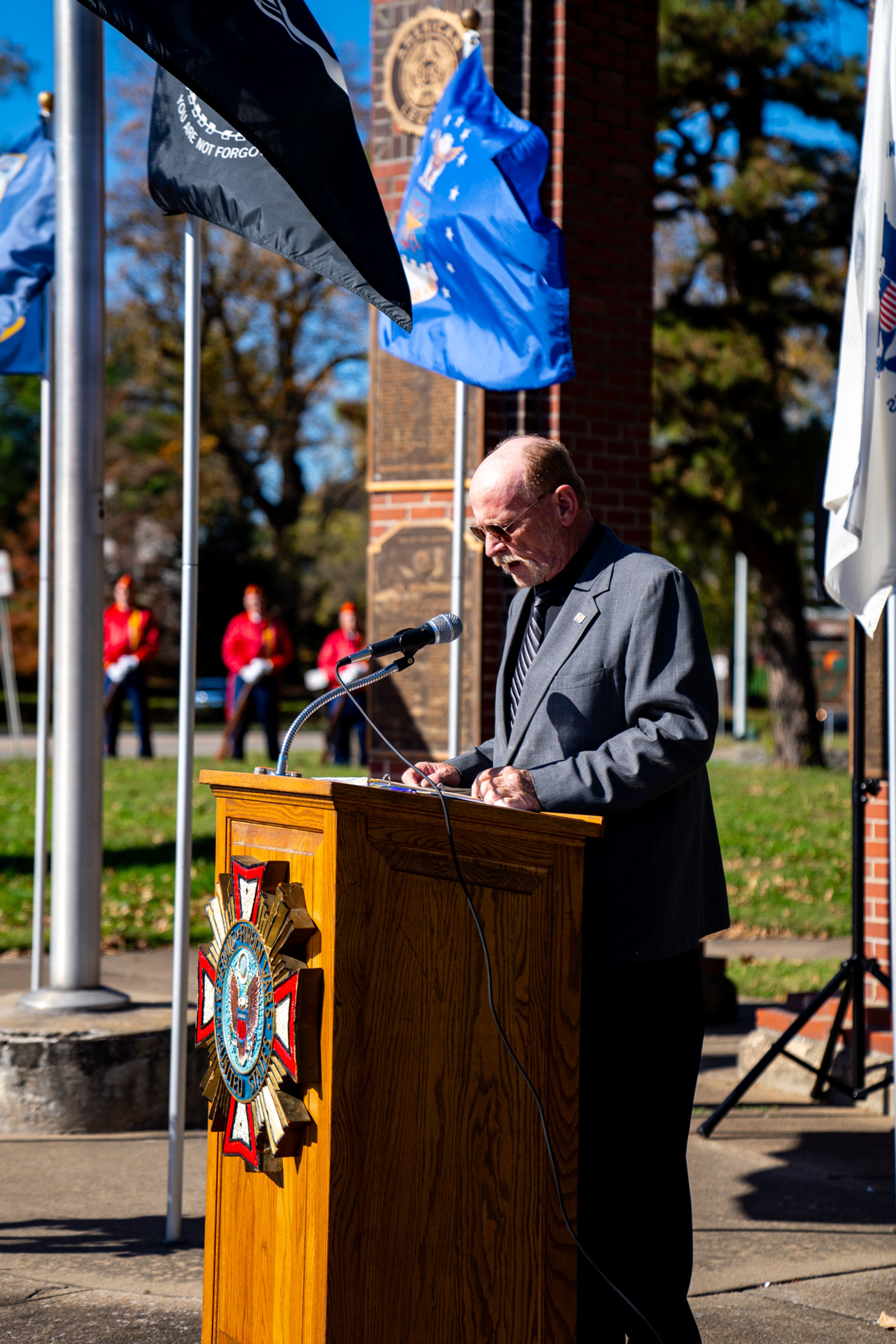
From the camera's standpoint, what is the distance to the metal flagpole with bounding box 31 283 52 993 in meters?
6.20

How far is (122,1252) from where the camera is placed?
430 centimetres

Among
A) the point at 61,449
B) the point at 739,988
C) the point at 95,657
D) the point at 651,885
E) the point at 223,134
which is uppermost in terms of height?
the point at 223,134

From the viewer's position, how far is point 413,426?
705cm

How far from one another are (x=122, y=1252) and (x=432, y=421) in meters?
4.07

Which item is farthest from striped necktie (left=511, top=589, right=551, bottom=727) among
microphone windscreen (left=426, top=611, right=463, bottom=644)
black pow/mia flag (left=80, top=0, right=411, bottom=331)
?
black pow/mia flag (left=80, top=0, right=411, bottom=331)

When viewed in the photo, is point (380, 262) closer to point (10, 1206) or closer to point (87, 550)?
point (87, 550)


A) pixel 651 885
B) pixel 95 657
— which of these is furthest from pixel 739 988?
pixel 651 885

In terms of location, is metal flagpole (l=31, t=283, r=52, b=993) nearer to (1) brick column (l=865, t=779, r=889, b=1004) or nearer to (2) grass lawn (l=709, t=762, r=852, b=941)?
(1) brick column (l=865, t=779, r=889, b=1004)

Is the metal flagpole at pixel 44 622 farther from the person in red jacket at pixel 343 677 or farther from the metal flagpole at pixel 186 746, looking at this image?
Result: the person in red jacket at pixel 343 677

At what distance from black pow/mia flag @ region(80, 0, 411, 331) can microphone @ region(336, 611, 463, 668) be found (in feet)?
3.57

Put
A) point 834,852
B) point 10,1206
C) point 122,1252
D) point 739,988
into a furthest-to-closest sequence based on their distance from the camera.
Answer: point 834,852
point 739,988
point 10,1206
point 122,1252

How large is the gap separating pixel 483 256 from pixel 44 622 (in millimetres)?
2476

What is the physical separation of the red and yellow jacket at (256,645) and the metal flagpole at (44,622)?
35.2 feet

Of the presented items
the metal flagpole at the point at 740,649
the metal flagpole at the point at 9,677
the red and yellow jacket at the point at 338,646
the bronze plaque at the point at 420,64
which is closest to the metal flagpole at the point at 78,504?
the bronze plaque at the point at 420,64
